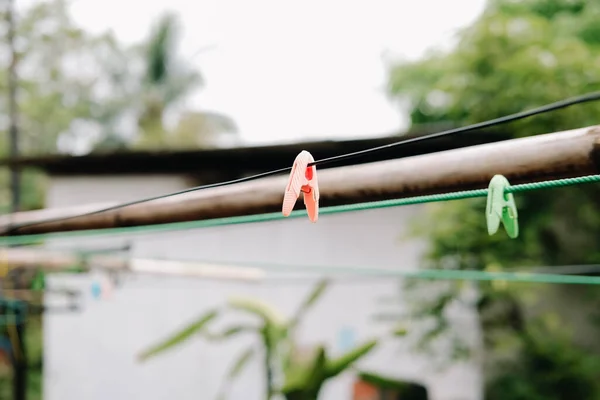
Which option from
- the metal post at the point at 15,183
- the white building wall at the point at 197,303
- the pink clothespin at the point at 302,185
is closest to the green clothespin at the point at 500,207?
the pink clothespin at the point at 302,185

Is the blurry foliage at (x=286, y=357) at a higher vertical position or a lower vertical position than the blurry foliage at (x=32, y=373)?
higher

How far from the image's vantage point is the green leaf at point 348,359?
2.41 m

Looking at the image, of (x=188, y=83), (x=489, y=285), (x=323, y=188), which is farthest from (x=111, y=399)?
(x=188, y=83)

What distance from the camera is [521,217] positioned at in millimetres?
4922

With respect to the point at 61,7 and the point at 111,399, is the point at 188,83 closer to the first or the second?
the point at 61,7

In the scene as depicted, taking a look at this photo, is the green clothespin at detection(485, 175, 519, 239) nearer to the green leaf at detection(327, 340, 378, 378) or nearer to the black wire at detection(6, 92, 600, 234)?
the black wire at detection(6, 92, 600, 234)

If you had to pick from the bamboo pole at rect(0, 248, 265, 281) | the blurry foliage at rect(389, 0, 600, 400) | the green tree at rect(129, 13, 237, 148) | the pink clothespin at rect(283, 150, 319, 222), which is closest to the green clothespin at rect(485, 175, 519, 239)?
the pink clothespin at rect(283, 150, 319, 222)

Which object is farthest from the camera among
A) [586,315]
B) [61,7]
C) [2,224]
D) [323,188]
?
[61,7]

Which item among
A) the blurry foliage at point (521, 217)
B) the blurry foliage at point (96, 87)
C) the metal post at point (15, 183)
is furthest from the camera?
the blurry foliage at point (96, 87)

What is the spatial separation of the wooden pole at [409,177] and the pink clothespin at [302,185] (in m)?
0.31

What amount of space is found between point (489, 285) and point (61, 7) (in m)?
10.8

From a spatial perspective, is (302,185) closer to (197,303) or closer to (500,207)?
(500,207)

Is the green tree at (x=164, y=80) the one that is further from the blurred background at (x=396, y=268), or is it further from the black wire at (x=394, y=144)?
the black wire at (x=394, y=144)

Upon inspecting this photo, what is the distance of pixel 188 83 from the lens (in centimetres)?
1600
